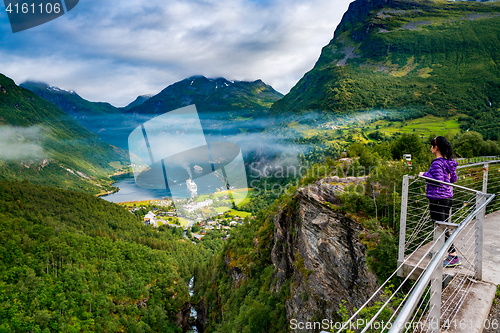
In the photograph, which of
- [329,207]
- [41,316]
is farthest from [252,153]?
[329,207]

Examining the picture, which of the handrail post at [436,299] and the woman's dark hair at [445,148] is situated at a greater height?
the woman's dark hair at [445,148]

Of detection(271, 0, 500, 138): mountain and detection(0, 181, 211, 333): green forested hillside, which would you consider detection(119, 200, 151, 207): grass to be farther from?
detection(271, 0, 500, 138): mountain

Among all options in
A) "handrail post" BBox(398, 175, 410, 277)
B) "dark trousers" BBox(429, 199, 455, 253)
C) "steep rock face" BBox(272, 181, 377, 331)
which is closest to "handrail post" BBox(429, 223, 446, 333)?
"handrail post" BBox(398, 175, 410, 277)

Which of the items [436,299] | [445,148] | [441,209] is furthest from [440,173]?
[436,299]

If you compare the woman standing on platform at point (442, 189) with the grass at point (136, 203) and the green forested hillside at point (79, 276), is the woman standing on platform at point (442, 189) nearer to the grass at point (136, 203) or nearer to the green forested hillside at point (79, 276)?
the green forested hillside at point (79, 276)

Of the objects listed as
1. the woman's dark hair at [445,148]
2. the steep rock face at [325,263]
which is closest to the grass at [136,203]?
the steep rock face at [325,263]
